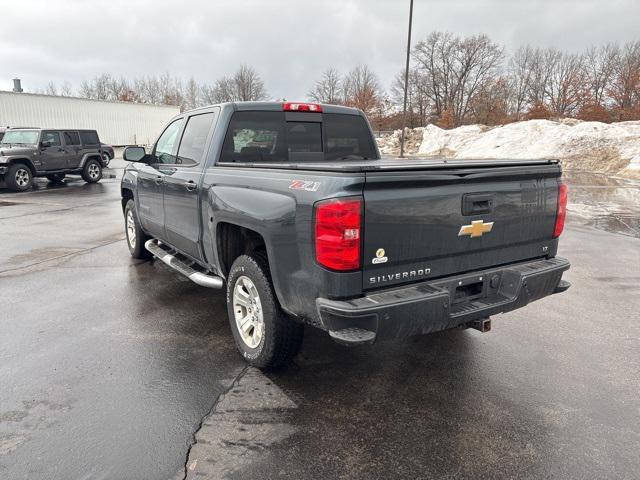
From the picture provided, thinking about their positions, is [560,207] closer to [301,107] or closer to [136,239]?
[301,107]

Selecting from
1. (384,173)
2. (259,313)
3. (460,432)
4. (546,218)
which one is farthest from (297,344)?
(546,218)

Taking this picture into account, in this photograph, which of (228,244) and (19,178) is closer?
(228,244)

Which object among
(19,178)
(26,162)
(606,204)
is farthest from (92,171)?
(606,204)

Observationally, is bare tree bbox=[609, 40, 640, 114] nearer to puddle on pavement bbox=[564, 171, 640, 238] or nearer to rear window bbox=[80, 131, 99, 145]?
puddle on pavement bbox=[564, 171, 640, 238]

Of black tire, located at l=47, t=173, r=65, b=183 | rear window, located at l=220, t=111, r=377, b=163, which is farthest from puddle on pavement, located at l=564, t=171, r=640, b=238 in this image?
black tire, located at l=47, t=173, r=65, b=183

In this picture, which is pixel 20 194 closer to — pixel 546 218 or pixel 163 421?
pixel 163 421

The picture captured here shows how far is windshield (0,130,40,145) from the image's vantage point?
1516 cm

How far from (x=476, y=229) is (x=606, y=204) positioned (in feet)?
38.0

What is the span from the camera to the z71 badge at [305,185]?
8.53 feet

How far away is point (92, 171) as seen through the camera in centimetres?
1716

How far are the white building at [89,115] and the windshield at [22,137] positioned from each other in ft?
54.2

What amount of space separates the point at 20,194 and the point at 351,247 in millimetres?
15392

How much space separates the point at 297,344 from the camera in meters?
3.25

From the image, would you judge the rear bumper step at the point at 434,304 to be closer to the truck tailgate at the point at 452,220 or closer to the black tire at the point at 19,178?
the truck tailgate at the point at 452,220
